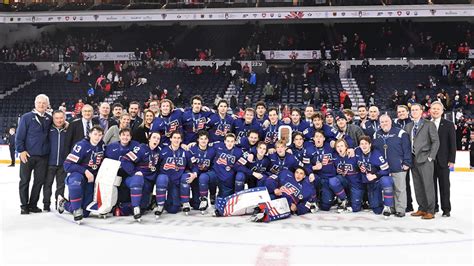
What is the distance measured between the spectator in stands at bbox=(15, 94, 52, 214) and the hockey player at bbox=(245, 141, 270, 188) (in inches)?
97.4

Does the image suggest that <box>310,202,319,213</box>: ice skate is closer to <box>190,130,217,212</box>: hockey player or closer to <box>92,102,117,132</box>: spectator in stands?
<box>190,130,217,212</box>: hockey player

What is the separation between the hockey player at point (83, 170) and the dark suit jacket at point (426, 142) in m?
3.69

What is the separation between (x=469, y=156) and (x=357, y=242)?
329 inches

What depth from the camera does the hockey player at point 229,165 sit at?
19.8ft

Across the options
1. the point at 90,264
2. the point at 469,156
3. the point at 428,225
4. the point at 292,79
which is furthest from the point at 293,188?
the point at 292,79

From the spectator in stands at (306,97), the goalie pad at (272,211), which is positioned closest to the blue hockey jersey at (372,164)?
the goalie pad at (272,211)

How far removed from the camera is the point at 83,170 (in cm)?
533

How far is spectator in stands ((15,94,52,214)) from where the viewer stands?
5.70m

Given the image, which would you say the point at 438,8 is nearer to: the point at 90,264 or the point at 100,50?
the point at 100,50

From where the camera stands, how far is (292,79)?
59.0 feet

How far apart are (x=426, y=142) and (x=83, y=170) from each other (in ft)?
12.9

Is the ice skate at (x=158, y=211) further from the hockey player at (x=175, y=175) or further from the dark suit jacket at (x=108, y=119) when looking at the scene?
the dark suit jacket at (x=108, y=119)

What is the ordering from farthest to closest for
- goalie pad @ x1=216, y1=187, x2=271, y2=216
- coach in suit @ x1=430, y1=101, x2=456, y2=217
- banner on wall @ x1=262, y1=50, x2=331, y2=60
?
banner on wall @ x1=262, y1=50, x2=331, y2=60 → coach in suit @ x1=430, y1=101, x2=456, y2=217 → goalie pad @ x1=216, y1=187, x2=271, y2=216

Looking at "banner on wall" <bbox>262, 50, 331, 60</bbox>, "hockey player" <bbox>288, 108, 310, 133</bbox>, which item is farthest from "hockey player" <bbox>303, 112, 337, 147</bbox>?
"banner on wall" <bbox>262, 50, 331, 60</bbox>
